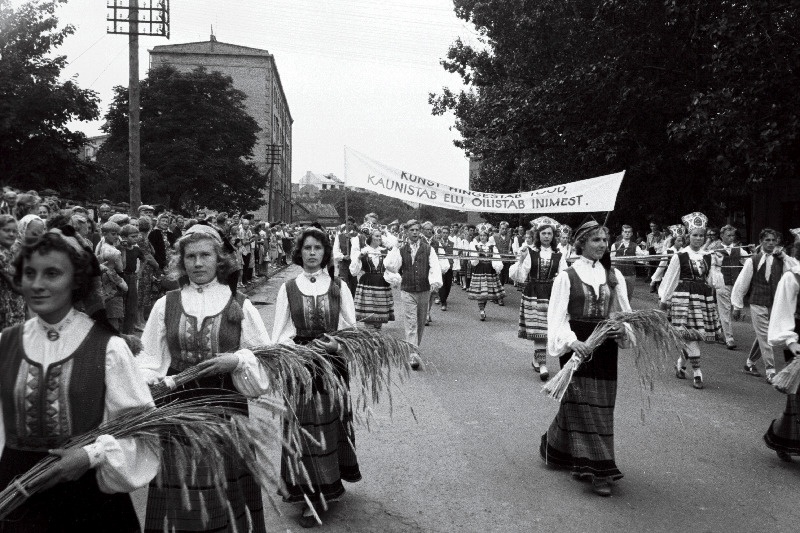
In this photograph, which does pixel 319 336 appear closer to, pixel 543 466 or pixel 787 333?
pixel 543 466

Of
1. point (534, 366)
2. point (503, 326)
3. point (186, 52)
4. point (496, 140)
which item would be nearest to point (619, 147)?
point (496, 140)

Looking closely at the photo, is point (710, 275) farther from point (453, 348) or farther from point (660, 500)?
point (660, 500)

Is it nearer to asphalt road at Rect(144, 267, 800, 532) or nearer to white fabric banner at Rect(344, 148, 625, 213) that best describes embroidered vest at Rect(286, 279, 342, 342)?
asphalt road at Rect(144, 267, 800, 532)

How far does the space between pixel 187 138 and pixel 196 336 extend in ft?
140

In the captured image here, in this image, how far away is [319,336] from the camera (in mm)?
4871

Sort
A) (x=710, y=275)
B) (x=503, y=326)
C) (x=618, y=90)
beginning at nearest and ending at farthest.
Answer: (x=710, y=275), (x=503, y=326), (x=618, y=90)

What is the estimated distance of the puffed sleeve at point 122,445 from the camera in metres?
2.52

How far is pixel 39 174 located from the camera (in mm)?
29609

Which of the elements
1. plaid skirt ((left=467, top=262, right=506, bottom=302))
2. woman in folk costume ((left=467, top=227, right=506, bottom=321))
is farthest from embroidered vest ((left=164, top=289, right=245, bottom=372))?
plaid skirt ((left=467, top=262, right=506, bottom=302))

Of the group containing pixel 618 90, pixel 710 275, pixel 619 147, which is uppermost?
pixel 618 90

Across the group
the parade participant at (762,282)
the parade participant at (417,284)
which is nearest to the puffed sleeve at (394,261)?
the parade participant at (417,284)

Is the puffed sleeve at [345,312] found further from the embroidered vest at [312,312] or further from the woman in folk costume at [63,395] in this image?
the woman in folk costume at [63,395]

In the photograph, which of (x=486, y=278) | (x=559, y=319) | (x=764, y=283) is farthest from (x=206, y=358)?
(x=486, y=278)

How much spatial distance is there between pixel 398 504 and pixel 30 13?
3244 cm
